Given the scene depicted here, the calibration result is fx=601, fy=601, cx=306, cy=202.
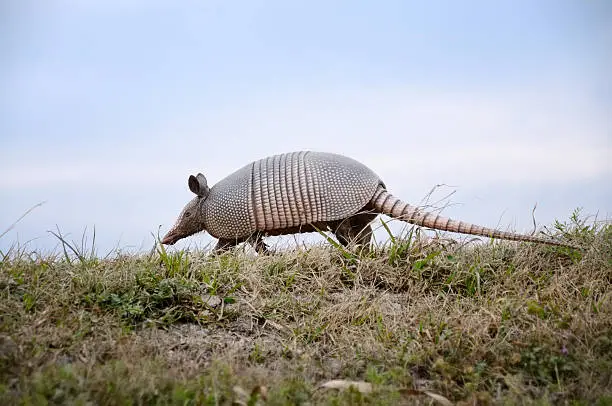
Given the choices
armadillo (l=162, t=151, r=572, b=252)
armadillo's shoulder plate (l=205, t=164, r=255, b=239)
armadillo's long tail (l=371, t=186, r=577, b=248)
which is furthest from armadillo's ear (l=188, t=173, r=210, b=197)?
armadillo's long tail (l=371, t=186, r=577, b=248)

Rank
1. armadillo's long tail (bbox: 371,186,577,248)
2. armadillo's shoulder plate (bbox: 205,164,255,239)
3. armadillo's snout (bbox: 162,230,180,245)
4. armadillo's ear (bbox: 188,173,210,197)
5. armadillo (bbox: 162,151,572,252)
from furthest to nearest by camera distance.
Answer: armadillo's snout (bbox: 162,230,180,245) → armadillo's ear (bbox: 188,173,210,197) → armadillo's shoulder plate (bbox: 205,164,255,239) → armadillo (bbox: 162,151,572,252) → armadillo's long tail (bbox: 371,186,577,248)

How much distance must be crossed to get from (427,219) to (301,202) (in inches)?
60.3

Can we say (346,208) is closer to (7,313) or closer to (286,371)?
(286,371)

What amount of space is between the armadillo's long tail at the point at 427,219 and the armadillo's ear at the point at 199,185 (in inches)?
92.7

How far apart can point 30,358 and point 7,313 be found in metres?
0.72

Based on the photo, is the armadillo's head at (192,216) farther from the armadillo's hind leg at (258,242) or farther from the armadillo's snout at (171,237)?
the armadillo's hind leg at (258,242)

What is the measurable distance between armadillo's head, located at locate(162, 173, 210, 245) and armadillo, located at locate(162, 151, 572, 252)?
0.02 m

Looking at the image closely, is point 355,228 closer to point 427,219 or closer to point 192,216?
point 427,219

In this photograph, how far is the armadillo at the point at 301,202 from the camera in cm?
704

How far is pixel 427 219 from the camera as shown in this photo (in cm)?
673

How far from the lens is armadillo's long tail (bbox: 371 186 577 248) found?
622 cm

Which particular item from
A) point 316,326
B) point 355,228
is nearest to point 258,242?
point 355,228

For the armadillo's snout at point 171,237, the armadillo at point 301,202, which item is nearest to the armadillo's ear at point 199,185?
the armadillo at point 301,202

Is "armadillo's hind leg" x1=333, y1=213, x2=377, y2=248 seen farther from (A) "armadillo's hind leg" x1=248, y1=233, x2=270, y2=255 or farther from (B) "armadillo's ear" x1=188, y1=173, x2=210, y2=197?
(B) "armadillo's ear" x1=188, y1=173, x2=210, y2=197
